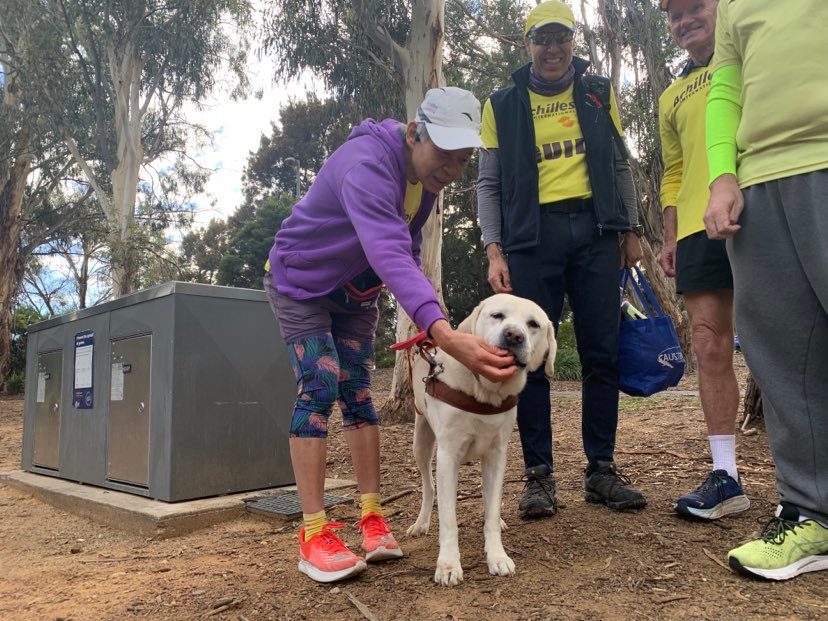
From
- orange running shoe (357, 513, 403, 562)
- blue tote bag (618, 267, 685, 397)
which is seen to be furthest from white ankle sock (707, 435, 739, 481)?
orange running shoe (357, 513, 403, 562)

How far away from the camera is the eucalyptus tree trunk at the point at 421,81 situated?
729 cm

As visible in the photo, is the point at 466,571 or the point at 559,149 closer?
the point at 466,571

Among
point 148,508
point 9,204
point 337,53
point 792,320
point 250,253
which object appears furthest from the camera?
point 250,253

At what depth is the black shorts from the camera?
269 cm

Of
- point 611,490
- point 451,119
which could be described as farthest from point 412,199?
point 611,490

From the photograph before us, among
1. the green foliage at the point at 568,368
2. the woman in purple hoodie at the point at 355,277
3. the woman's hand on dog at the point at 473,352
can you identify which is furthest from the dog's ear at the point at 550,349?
the green foliage at the point at 568,368

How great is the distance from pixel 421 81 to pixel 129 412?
6.02m

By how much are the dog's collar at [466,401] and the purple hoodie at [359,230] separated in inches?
16.3

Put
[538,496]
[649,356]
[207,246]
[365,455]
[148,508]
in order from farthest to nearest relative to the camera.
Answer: [207,246] < [148,508] < [649,356] < [538,496] < [365,455]

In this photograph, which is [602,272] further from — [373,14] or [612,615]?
[373,14]

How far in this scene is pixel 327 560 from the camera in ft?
7.41

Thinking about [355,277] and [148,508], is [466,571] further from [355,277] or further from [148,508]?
[148,508]

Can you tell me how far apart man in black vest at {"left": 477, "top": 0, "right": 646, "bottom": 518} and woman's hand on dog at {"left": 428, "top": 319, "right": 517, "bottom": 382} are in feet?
3.06

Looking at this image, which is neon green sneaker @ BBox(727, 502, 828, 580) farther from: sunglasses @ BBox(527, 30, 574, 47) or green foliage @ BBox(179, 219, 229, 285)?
green foliage @ BBox(179, 219, 229, 285)
